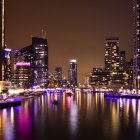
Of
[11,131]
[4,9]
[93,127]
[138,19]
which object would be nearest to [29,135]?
[11,131]

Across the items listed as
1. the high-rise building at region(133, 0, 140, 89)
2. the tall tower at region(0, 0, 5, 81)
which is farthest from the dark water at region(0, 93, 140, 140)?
the high-rise building at region(133, 0, 140, 89)

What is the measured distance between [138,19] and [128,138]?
405 feet

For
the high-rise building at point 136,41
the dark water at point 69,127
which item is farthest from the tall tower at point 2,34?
the dark water at point 69,127

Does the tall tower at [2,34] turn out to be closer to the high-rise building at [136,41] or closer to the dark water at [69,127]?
the high-rise building at [136,41]

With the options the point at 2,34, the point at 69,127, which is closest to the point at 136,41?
the point at 2,34

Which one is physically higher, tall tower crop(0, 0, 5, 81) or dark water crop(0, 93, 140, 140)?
tall tower crop(0, 0, 5, 81)

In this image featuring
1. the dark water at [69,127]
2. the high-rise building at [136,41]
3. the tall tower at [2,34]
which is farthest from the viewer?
the high-rise building at [136,41]

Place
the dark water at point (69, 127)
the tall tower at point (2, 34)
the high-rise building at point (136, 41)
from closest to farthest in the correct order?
the dark water at point (69, 127) → the tall tower at point (2, 34) → the high-rise building at point (136, 41)

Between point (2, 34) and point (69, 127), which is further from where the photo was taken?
point (2, 34)

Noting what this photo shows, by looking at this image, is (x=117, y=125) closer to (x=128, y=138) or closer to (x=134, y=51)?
(x=128, y=138)

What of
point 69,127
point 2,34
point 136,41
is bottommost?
point 69,127

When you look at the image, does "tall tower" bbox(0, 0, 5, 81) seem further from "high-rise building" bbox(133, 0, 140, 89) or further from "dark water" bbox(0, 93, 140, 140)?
"dark water" bbox(0, 93, 140, 140)

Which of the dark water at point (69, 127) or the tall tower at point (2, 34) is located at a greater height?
the tall tower at point (2, 34)

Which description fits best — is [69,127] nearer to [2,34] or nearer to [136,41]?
[2,34]
